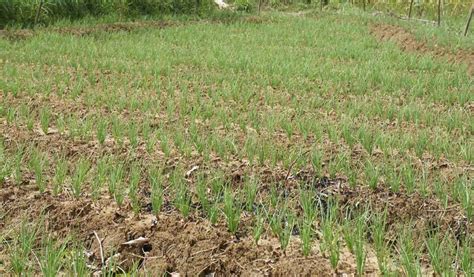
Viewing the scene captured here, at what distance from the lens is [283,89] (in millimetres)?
5738

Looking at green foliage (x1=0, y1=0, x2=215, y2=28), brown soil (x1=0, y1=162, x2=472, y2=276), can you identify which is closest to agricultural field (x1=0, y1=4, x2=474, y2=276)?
brown soil (x1=0, y1=162, x2=472, y2=276)

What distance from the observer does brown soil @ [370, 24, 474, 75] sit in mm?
7590

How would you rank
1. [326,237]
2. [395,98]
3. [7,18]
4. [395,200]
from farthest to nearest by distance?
[7,18]
[395,98]
[395,200]
[326,237]

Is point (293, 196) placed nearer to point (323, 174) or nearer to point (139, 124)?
point (323, 174)

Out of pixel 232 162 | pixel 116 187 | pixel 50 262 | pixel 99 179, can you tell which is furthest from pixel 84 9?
pixel 50 262

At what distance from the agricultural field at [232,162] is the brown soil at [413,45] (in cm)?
11

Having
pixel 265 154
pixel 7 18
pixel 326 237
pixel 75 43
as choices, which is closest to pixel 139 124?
pixel 265 154

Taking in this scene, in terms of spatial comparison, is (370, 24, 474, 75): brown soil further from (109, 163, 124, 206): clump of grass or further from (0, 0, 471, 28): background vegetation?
(109, 163, 124, 206): clump of grass

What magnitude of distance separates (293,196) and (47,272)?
60.3 inches

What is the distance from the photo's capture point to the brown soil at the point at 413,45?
759 cm

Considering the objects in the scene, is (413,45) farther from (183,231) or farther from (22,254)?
(22,254)

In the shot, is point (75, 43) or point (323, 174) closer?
point (323, 174)

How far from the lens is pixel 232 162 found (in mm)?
3342

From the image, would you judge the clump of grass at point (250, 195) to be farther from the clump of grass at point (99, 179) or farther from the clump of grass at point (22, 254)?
the clump of grass at point (22, 254)
